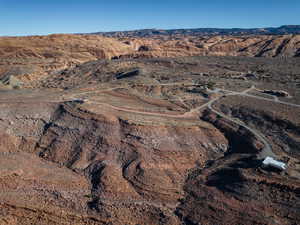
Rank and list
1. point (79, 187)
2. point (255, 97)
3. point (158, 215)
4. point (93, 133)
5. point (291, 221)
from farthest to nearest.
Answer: point (255, 97), point (93, 133), point (79, 187), point (158, 215), point (291, 221)

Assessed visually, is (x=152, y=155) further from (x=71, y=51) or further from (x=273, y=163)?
(x=71, y=51)

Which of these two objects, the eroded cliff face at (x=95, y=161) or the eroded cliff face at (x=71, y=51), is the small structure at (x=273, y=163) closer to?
the eroded cliff face at (x=95, y=161)

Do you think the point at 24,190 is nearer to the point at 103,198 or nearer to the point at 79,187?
the point at 79,187

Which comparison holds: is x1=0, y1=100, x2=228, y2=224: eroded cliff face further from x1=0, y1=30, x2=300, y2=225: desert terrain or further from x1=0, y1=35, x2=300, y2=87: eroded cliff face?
x1=0, y1=35, x2=300, y2=87: eroded cliff face

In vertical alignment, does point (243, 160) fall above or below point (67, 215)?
above

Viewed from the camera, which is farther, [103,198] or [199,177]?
[199,177]

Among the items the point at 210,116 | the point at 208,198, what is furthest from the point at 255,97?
the point at 208,198
